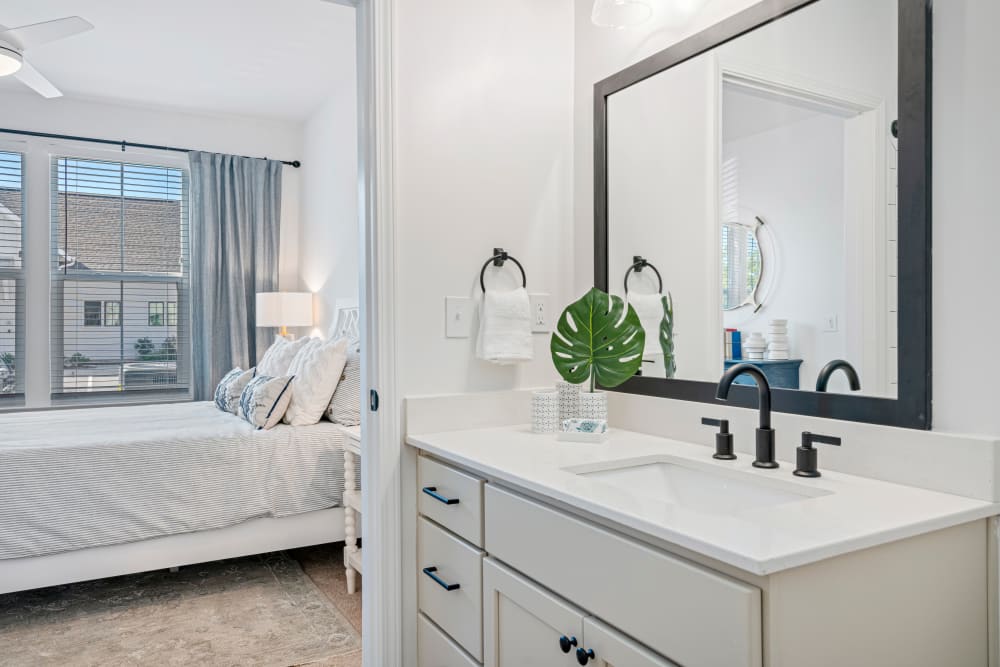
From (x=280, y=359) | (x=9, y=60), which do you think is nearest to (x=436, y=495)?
(x=280, y=359)

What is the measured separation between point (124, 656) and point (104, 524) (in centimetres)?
54

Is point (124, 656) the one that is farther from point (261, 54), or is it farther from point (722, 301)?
point (261, 54)

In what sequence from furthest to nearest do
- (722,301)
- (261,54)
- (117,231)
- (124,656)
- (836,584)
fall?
(117,231) < (261,54) < (124,656) < (722,301) < (836,584)

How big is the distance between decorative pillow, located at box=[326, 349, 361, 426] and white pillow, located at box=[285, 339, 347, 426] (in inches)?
1.0

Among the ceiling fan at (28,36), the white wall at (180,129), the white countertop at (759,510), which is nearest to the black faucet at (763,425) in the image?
the white countertop at (759,510)

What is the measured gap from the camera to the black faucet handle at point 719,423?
57.1 inches

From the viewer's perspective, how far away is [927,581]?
1001mm

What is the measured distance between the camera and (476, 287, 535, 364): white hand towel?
6.08ft

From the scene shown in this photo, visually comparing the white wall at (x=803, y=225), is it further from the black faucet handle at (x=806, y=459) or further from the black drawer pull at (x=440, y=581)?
the black drawer pull at (x=440, y=581)

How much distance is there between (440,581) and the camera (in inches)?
62.8

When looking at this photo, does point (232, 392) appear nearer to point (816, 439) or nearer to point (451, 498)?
point (451, 498)

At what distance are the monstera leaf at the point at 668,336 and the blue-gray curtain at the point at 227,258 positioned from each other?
12.5 feet

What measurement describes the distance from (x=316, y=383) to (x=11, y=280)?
266 cm

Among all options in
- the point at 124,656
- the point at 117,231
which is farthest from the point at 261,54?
the point at 124,656
